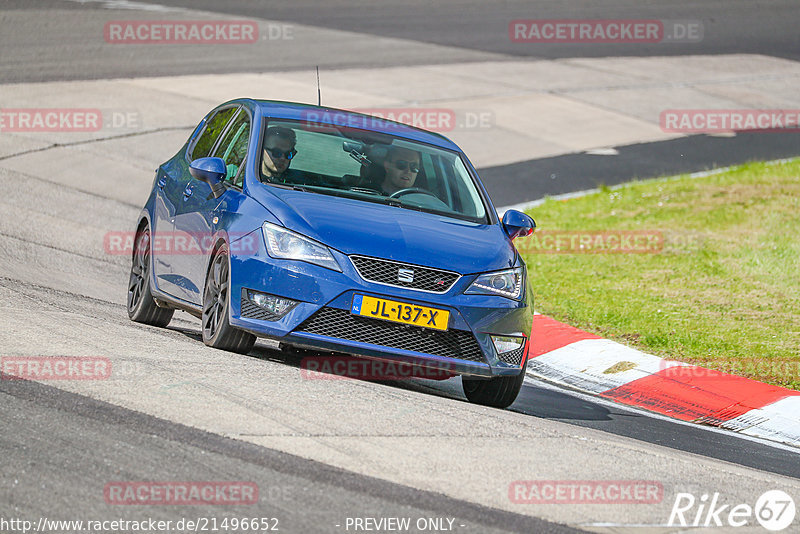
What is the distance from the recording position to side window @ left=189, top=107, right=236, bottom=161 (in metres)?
9.24

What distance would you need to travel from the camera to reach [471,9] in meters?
32.2

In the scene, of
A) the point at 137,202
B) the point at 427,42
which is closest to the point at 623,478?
the point at 137,202

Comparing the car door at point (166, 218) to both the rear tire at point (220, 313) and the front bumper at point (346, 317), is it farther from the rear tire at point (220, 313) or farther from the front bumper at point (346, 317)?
the front bumper at point (346, 317)

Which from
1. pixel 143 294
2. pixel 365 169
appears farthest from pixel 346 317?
pixel 143 294

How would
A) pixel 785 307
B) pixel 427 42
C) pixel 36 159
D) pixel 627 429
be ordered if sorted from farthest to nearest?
pixel 427 42 < pixel 36 159 < pixel 785 307 < pixel 627 429

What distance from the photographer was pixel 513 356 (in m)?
7.74

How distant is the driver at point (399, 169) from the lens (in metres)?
8.32

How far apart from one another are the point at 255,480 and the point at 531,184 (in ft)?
42.7

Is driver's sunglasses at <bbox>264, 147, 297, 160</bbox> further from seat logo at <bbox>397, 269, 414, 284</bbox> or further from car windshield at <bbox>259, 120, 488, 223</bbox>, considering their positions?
seat logo at <bbox>397, 269, 414, 284</bbox>

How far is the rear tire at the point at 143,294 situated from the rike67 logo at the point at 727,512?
15.8 ft

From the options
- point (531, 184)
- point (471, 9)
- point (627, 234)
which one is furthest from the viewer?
point (471, 9)

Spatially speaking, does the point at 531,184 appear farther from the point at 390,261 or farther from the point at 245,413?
the point at 245,413

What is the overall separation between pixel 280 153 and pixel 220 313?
1244mm

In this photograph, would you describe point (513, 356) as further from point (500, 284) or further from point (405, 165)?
point (405, 165)
